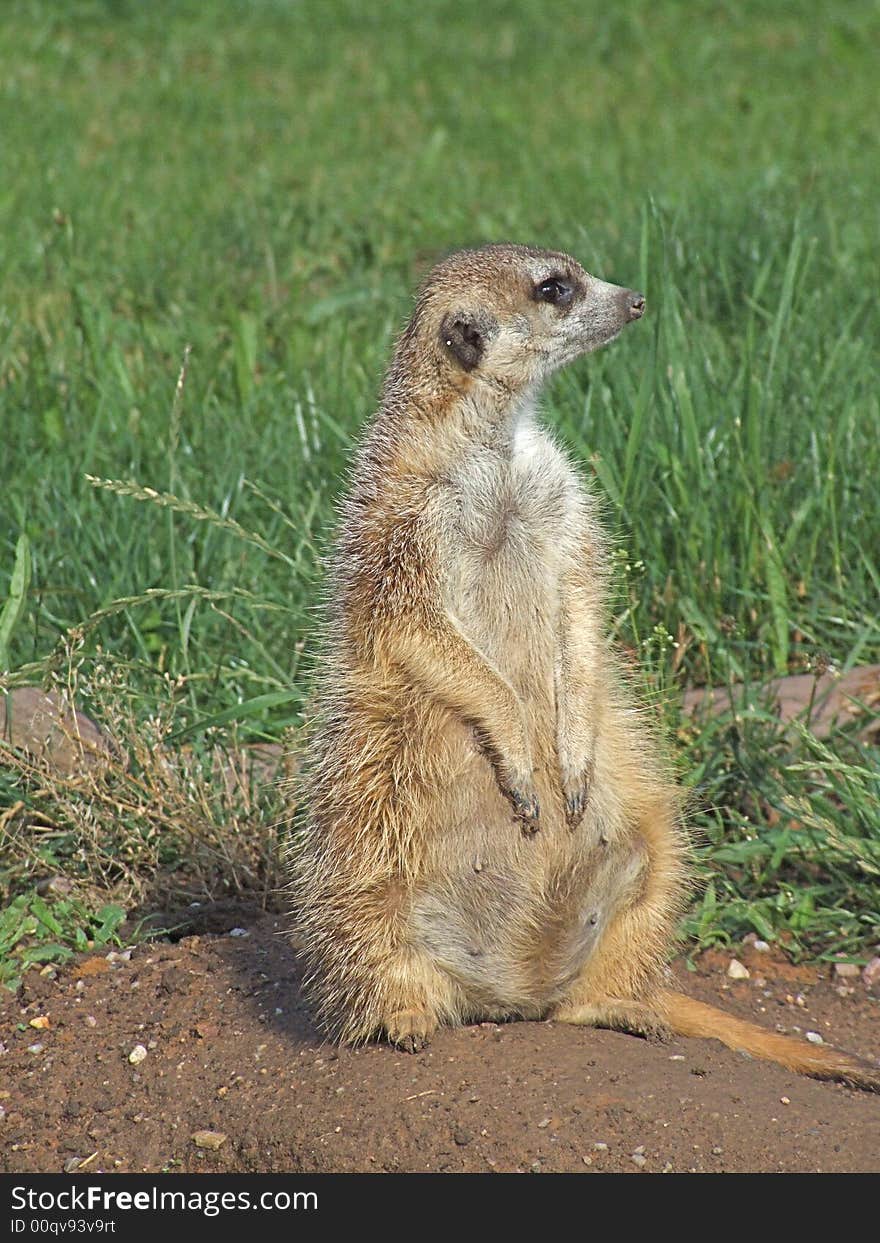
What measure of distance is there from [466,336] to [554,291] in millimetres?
217

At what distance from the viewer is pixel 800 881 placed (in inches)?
148

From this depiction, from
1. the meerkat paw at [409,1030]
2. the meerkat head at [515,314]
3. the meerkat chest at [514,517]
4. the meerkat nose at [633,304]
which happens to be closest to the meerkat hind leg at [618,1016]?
the meerkat paw at [409,1030]

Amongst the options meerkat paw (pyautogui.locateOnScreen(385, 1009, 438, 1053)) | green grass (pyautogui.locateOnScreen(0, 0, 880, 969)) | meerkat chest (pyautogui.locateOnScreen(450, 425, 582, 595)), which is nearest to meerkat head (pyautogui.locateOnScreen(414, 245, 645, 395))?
meerkat chest (pyautogui.locateOnScreen(450, 425, 582, 595))

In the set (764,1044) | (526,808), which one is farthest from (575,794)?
(764,1044)

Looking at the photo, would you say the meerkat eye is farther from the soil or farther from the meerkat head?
the soil

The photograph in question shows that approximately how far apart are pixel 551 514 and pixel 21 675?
1.19 meters

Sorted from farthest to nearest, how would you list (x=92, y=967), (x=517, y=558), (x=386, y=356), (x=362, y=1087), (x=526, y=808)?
(x=386, y=356) < (x=92, y=967) < (x=517, y=558) < (x=526, y=808) < (x=362, y=1087)

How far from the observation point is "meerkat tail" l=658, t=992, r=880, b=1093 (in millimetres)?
2963

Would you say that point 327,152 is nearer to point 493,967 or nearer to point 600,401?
point 600,401

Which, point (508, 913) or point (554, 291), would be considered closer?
point (508, 913)

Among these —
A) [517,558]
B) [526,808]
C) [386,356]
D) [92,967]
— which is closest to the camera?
[526,808]

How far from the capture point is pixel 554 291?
3.15 m

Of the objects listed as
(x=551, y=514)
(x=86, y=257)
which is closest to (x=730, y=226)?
(x=86, y=257)

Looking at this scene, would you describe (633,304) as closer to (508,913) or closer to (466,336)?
(466,336)
